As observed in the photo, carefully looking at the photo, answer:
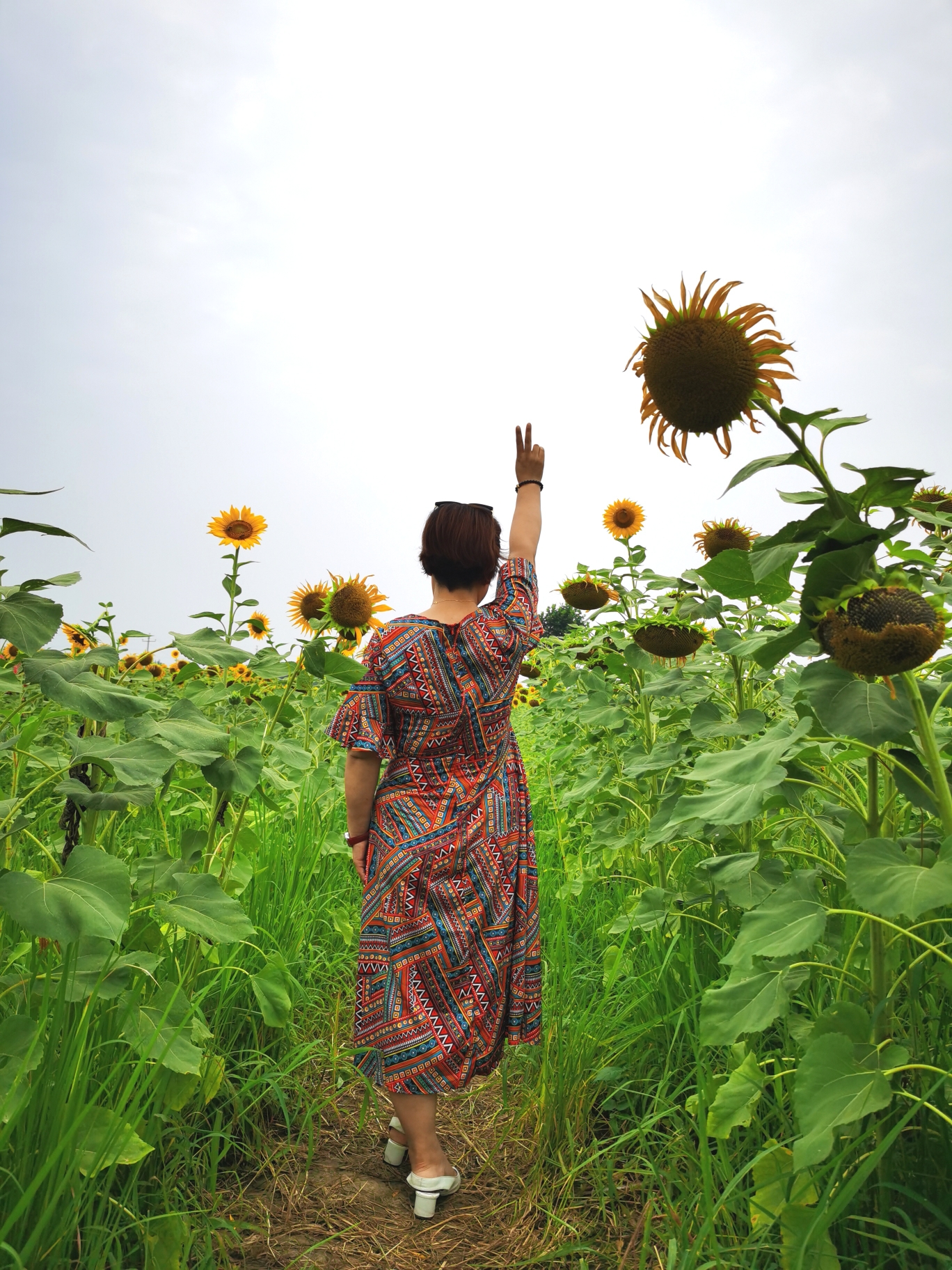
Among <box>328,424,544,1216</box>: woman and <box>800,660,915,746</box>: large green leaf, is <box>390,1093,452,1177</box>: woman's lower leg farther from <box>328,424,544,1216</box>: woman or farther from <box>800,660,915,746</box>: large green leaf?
<box>800,660,915,746</box>: large green leaf

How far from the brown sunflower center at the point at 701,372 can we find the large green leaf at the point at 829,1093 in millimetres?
948

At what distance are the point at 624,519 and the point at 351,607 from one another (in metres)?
2.30

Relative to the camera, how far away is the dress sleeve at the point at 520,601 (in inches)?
100

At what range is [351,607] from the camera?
332 cm

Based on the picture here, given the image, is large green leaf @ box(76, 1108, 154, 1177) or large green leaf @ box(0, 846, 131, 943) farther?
large green leaf @ box(76, 1108, 154, 1177)

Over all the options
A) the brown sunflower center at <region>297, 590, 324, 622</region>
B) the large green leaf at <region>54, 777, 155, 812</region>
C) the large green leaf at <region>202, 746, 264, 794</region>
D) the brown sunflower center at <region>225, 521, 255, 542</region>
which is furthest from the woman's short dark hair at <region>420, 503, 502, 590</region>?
the brown sunflower center at <region>225, 521, 255, 542</region>

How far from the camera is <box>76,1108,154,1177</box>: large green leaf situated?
4.72ft

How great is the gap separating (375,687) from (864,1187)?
154cm

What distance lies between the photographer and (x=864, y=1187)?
1.55 m

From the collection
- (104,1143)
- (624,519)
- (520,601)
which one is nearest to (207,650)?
(104,1143)

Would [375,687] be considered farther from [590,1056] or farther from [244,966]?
[590,1056]

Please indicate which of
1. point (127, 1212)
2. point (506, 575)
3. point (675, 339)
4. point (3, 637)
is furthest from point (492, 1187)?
point (675, 339)

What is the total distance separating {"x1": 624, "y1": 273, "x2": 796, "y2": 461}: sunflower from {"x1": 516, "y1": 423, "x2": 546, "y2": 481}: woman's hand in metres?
1.23

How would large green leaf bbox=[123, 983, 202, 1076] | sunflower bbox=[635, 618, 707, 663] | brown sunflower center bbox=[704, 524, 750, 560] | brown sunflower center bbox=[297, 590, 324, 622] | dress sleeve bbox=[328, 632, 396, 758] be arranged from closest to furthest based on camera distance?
1. large green leaf bbox=[123, 983, 202, 1076]
2. dress sleeve bbox=[328, 632, 396, 758]
3. sunflower bbox=[635, 618, 707, 663]
4. brown sunflower center bbox=[704, 524, 750, 560]
5. brown sunflower center bbox=[297, 590, 324, 622]
